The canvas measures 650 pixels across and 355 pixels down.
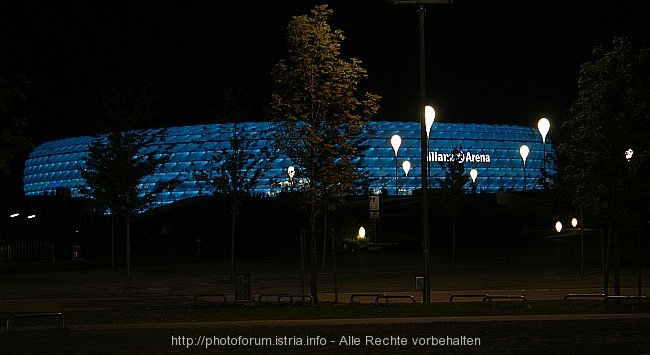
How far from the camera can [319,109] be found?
2628 cm

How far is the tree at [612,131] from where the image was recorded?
76.4 ft

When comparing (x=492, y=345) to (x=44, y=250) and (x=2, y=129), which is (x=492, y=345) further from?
(x=44, y=250)

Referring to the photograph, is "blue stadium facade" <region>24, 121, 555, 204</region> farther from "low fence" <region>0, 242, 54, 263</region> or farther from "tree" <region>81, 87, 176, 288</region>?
"tree" <region>81, 87, 176, 288</region>

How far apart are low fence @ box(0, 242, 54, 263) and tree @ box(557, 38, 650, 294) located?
135 feet

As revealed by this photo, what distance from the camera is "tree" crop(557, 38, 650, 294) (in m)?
23.3

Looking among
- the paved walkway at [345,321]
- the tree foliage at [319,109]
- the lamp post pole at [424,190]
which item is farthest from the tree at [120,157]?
the paved walkway at [345,321]

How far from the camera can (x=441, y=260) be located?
5094cm

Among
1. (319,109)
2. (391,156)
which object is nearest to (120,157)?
(319,109)

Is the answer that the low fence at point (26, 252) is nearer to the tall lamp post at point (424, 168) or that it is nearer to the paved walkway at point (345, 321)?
the tall lamp post at point (424, 168)

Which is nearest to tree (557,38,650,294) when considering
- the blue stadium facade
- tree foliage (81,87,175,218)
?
tree foliage (81,87,175,218)

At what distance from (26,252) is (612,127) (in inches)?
1797

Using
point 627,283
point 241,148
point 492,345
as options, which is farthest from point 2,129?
point 627,283

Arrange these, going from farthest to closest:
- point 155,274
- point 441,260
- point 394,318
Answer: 1. point 441,260
2. point 155,274
3. point 394,318

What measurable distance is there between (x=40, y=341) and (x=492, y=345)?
7296 mm
